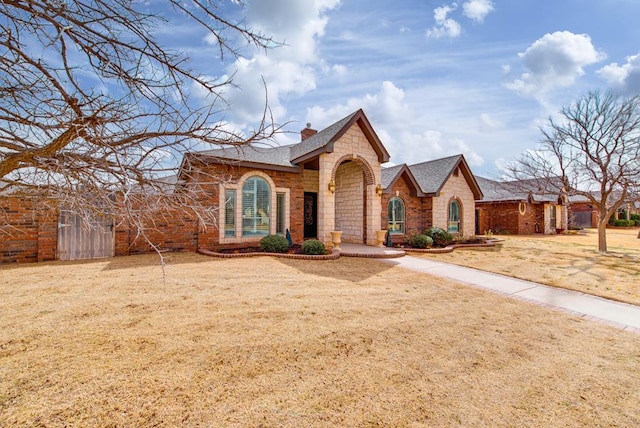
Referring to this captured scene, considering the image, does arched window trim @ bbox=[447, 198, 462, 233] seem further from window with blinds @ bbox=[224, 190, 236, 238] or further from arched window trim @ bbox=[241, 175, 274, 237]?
window with blinds @ bbox=[224, 190, 236, 238]

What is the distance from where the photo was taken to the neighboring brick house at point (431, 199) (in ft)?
49.4

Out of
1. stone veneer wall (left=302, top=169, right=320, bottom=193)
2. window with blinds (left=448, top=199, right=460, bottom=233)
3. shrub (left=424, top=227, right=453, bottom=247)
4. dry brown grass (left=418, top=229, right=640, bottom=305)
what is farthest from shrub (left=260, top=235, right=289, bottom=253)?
window with blinds (left=448, top=199, right=460, bottom=233)

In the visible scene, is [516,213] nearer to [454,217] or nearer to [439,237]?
[454,217]

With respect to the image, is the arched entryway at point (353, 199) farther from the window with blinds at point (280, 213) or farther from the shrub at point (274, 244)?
the shrub at point (274, 244)

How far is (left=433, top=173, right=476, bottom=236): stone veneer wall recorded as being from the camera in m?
16.0

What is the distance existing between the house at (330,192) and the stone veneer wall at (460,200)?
0.06 meters

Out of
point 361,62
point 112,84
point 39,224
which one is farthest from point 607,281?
point 39,224

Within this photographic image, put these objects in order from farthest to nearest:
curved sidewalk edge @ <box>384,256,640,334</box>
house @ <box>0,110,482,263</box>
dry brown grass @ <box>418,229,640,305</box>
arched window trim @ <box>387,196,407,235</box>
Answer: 1. arched window trim @ <box>387,196,407,235</box>
2. house @ <box>0,110,482,263</box>
3. dry brown grass @ <box>418,229,640,305</box>
4. curved sidewalk edge @ <box>384,256,640,334</box>

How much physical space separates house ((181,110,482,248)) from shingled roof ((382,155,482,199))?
70 millimetres

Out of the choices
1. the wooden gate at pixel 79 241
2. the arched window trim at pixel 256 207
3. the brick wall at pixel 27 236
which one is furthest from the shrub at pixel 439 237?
the brick wall at pixel 27 236

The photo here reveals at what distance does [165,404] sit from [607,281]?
34.6 feet

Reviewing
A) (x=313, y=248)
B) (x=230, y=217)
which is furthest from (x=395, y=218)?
(x=230, y=217)

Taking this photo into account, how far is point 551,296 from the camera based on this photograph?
6.10 metres

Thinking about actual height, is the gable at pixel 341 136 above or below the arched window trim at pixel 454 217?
above
